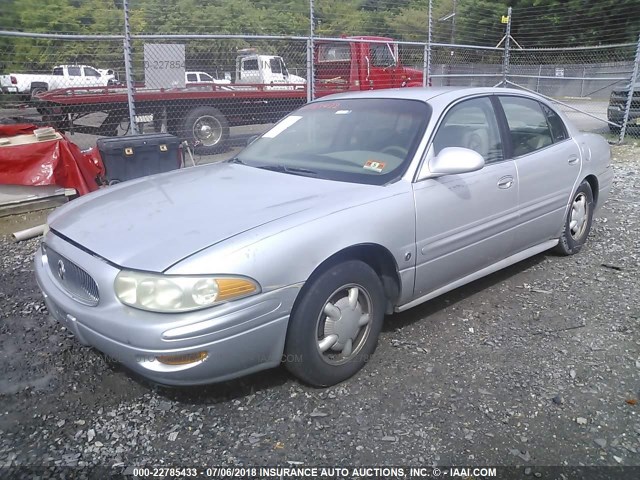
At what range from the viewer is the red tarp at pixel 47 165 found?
593 centimetres

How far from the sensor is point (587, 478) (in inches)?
87.9

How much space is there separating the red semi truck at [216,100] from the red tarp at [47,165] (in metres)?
3.18

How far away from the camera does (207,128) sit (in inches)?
428

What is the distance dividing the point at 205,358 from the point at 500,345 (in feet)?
6.17

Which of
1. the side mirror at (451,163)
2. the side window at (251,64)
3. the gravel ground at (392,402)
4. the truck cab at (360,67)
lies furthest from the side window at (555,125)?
the side window at (251,64)

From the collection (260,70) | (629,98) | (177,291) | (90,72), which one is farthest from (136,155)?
(90,72)

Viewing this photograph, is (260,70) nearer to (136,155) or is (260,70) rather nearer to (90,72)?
(90,72)

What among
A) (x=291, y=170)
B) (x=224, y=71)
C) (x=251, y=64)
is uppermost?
(x=251, y=64)

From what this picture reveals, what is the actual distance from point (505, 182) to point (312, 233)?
175cm

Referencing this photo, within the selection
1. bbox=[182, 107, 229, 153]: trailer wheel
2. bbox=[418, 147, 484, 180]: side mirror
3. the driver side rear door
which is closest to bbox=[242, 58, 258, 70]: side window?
bbox=[182, 107, 229, 153]: trailer wheel

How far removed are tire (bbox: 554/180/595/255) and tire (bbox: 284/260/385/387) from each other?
2.40 m

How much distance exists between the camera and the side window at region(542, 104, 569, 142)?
4414 millimetres

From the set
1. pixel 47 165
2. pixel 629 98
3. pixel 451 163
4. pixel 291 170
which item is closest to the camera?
pixel 451 163

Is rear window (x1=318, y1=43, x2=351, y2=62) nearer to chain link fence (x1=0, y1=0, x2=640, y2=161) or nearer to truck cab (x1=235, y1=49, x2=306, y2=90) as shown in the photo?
chain link fence (x1=0, y1=0, x2=640, y2=161)
